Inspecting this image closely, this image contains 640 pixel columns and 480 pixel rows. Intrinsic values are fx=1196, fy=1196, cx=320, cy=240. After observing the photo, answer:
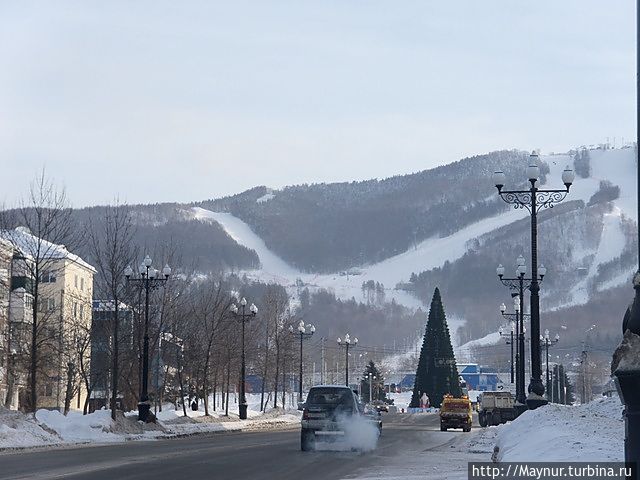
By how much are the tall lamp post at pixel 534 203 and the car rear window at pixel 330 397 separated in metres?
7.89

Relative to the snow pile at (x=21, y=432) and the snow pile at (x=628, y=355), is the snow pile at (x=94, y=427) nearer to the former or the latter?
the snow pile at (x=21, y=432)

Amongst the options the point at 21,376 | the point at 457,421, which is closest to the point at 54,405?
the point at 21,376

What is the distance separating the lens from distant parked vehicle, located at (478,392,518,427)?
235ft

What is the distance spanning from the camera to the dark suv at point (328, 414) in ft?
116

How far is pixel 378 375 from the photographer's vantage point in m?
169

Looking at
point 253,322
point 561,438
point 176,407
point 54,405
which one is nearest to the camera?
point 561,438

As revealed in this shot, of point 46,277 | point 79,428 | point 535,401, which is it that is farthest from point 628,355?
point 46,277

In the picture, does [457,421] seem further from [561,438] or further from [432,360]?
[432,360]

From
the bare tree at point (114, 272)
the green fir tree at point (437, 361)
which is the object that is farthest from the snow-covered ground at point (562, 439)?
the green fir tree at point (437, 361)

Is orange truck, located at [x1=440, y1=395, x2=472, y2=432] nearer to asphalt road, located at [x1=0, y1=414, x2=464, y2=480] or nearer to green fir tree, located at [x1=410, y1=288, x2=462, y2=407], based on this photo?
asphalt road, located at [x1=0, y1=414, x2=464, y2=480]

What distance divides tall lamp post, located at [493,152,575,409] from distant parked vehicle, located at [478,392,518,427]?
26564mm

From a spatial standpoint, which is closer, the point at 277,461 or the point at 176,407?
the point at 277,461

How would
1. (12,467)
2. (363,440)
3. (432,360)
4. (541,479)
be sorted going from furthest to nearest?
(432,360)
(363,440)
(12,467)
(541,479)

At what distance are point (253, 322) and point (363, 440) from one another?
242 ft
